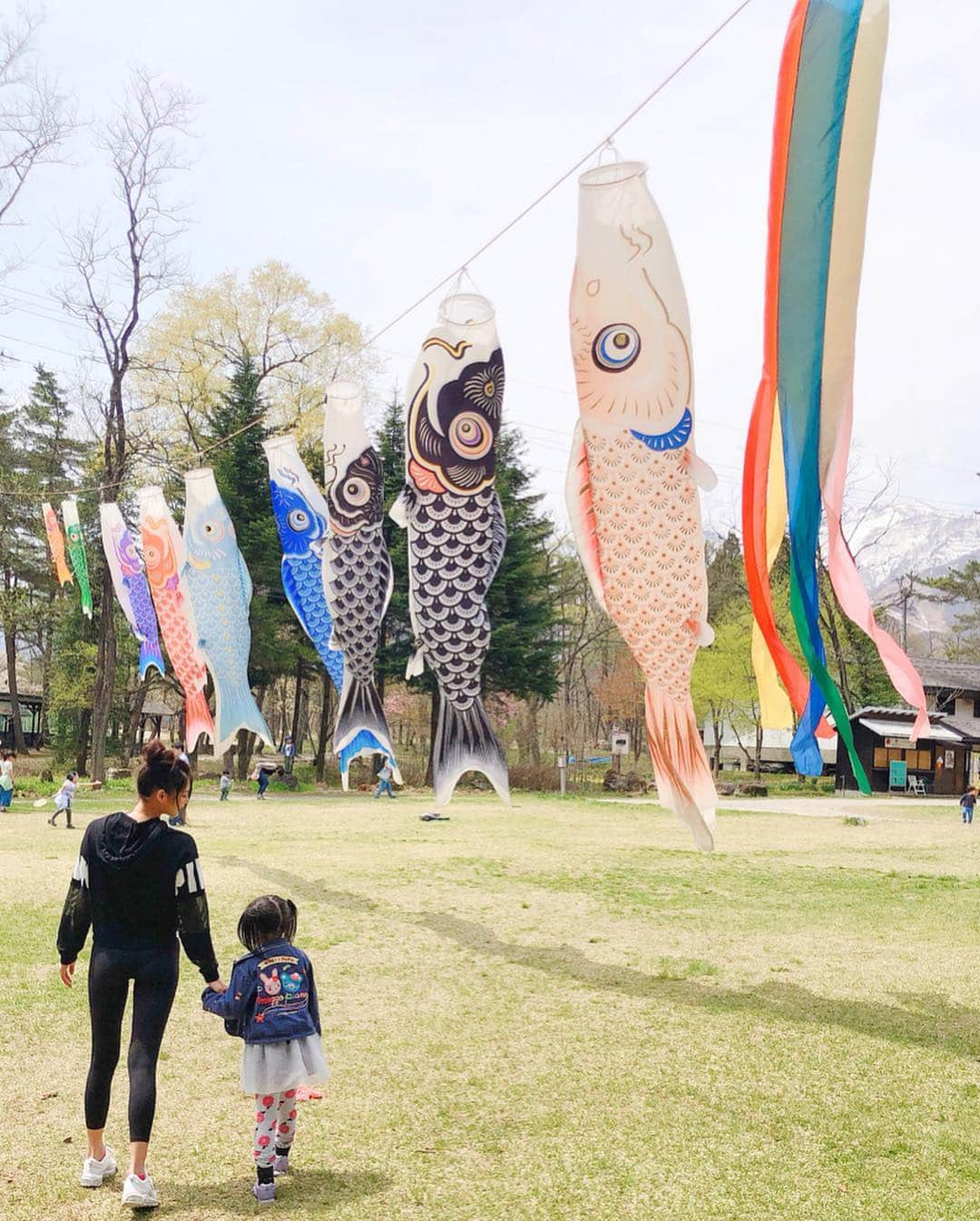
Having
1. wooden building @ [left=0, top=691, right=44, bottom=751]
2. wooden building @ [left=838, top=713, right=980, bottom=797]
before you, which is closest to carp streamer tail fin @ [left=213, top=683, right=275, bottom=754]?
wooden building @ [left=838, top=713, right=980, bottom=797]

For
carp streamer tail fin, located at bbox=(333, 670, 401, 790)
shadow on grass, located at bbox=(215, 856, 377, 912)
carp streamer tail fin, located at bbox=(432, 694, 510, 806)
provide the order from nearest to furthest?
carp streamer tail fin, located at bbox=(432, 694, 510, 806)
shadow on grass, located at bbox=(215, 856, 377, 912)
carp streamer tail fin, located at bbox=(333, 670, 401, 790)

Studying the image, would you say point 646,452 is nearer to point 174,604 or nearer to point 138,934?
point 138,934

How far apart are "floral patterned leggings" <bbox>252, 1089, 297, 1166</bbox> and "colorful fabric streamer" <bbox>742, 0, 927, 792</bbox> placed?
3491 millimetres

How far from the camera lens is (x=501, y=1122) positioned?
14.9 feet

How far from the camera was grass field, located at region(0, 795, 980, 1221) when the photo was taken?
12.7 feet

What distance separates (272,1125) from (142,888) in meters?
0.97

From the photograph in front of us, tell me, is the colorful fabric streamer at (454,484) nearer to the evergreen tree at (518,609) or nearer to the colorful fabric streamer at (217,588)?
Result: the colorful fabric streamer at (217,588)

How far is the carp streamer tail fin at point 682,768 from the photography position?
7066 millimetres

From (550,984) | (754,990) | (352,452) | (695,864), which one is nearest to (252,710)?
(352,452)

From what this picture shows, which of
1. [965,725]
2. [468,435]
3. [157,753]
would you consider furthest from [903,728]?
[157,753]

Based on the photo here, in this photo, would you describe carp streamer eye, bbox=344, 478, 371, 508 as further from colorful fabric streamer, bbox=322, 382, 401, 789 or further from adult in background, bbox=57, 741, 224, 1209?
adult in background, bbox=57, 741, 224, 1209

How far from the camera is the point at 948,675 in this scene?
3656 centimetres

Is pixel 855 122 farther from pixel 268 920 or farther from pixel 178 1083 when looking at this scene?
pixel 178 1083

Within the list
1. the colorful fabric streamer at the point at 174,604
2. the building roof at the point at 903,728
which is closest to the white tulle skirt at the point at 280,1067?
the colorful fabric streamer at the point at 174,604
